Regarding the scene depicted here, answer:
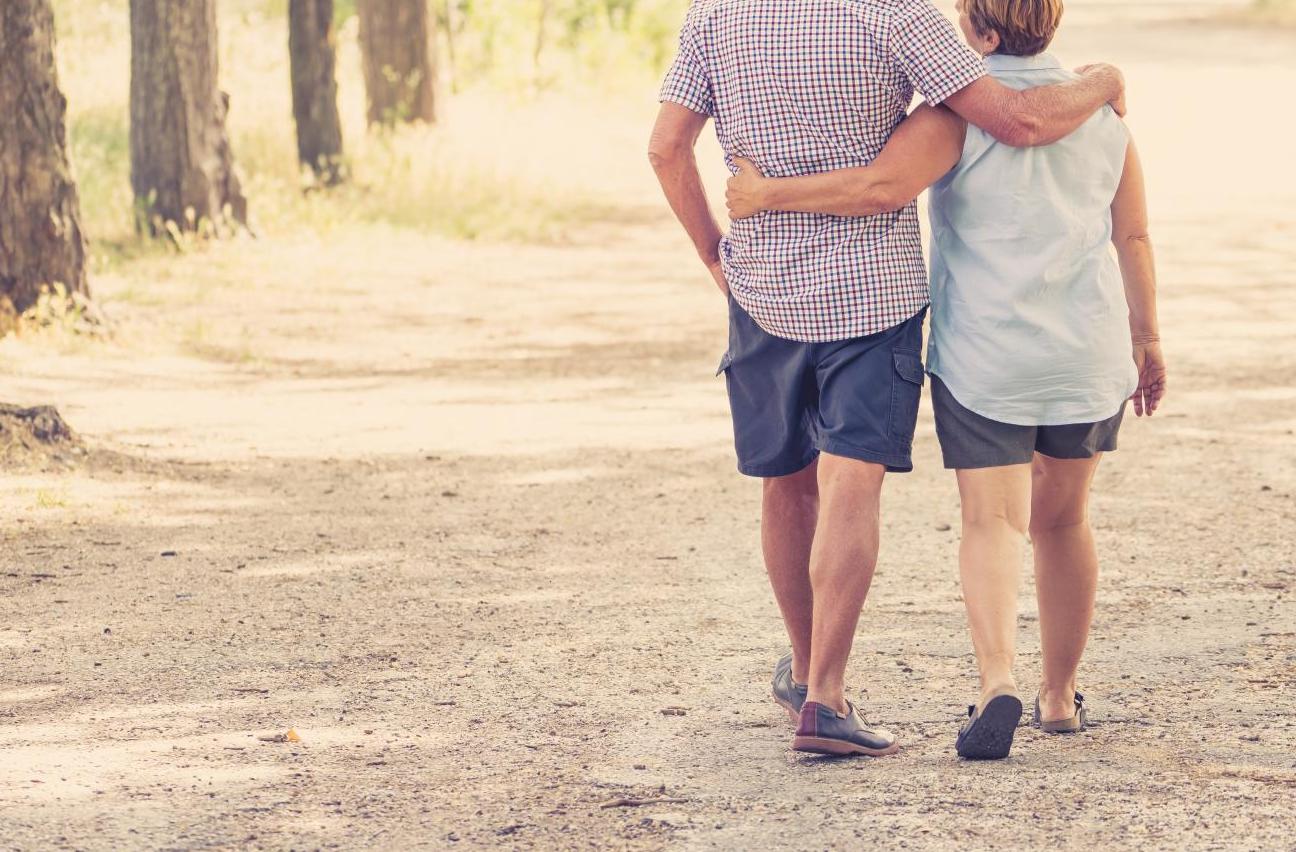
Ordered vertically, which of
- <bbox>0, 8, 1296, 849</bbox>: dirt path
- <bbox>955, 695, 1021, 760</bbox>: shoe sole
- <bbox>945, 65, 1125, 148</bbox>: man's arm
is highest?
<bbox>945, 65, 1125, 148</bbox>: man's arm

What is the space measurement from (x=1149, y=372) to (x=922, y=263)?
711 millimetres

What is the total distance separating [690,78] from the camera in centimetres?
429

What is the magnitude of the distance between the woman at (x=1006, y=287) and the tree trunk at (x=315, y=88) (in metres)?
11.5

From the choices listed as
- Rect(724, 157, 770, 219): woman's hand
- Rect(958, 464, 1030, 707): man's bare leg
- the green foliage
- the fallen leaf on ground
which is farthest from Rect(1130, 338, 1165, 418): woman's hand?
the green foliage

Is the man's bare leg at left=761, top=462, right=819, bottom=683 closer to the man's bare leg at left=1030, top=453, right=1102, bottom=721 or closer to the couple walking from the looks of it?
the couple walking

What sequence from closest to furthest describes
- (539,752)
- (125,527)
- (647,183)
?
(539,752), (125,527), (647,183)

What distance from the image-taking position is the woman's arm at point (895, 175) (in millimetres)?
4062

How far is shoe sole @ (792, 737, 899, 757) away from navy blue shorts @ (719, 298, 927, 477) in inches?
25.7

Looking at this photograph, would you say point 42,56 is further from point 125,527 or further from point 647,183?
point 647,183

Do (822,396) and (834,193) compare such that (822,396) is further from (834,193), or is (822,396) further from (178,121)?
(178,121)

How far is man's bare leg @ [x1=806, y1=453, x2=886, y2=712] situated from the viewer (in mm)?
4168

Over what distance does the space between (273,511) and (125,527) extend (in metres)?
0.58

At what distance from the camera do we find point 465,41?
918 inches

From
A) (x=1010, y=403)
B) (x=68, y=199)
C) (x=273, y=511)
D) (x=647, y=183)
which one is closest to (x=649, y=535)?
(x=273, y=511)
